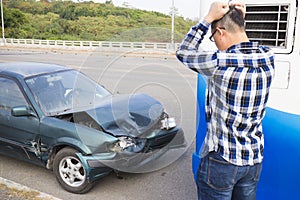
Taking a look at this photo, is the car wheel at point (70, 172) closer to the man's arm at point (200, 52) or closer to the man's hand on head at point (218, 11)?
the man's arm at point (200, 52)

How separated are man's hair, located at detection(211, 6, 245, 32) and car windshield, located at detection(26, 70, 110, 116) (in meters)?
2.66

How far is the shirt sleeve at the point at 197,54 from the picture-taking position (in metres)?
1.89

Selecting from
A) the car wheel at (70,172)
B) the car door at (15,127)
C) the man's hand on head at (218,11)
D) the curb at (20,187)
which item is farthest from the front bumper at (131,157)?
the man's hand on head at (218,11)

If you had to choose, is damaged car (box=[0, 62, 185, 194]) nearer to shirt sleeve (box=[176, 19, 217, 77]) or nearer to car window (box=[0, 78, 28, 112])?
car window (box=[0, 78, 28, 112])

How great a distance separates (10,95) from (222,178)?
10.8ft

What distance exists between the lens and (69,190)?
385 cm

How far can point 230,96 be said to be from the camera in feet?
6.07

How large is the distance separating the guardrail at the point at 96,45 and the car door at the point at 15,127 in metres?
1.20

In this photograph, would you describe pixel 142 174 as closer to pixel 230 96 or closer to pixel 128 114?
pixel 128 114

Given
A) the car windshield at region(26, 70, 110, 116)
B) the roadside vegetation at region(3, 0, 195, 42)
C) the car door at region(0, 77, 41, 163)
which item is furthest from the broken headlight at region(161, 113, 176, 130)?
the roadside vegetation at region(3, 0, 195, 42)

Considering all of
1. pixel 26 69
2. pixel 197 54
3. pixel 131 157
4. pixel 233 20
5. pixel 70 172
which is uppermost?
pixel 233 20

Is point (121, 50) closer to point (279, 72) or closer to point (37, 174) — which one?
point (279, 72)

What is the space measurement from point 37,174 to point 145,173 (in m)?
1.42

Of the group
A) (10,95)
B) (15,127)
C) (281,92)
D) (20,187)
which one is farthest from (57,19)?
(281,92)
